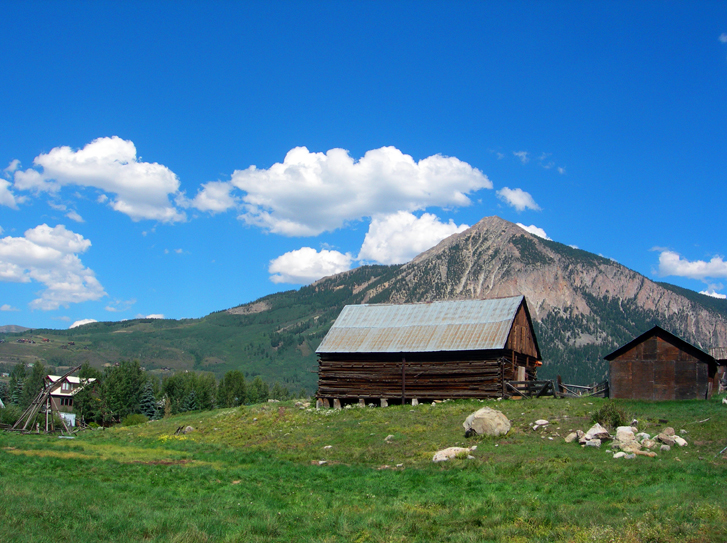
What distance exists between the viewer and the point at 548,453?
18.4m

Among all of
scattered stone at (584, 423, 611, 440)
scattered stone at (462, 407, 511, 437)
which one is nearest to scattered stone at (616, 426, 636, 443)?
scattered stone at (584, 423, 611, 440)

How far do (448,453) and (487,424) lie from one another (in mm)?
3409

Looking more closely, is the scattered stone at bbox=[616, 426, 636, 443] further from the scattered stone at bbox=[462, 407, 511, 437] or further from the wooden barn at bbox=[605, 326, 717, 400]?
the wooden barn at bbox=[605, 326, 717, 400]

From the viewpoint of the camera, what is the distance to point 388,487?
1531 centimetres

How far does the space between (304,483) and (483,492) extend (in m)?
5.76

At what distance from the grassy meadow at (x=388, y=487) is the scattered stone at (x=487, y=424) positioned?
0.49 m

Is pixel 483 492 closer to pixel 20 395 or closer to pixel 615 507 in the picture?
pixel 615 507

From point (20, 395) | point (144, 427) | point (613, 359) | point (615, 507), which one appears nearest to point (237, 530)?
point (615, 507)

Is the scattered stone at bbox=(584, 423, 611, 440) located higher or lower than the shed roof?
lower

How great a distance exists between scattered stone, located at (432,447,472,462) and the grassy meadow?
1.85 ft

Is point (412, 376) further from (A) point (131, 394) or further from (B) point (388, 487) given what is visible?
(A) point (131, 394)

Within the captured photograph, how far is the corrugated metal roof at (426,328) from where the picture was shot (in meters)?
35.9

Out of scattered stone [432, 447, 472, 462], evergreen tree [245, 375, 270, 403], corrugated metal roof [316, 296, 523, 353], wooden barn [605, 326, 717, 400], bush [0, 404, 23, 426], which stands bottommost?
evergreen tree [245, 375, 270, 403]

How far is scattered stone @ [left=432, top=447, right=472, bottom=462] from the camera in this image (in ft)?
63.3
